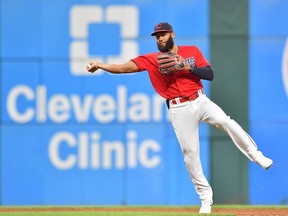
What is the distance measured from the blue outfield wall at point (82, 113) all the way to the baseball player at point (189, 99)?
3249 mm

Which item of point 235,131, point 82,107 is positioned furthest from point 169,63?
point 82,107

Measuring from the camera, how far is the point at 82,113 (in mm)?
12531

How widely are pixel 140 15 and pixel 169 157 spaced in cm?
193

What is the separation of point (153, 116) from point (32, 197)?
6.35 ft

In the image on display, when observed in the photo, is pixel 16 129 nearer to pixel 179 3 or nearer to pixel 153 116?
pixel 153 116

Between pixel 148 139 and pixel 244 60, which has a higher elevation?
pixel 244 60

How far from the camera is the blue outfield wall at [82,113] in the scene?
12.5 meters

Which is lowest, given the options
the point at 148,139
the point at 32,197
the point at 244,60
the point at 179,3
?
the point at 32,197

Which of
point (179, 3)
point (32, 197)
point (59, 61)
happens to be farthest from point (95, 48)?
point (32, 197)

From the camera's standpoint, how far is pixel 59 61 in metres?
12.6

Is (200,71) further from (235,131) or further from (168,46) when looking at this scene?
(235,131)

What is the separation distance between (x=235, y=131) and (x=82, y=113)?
153 inches

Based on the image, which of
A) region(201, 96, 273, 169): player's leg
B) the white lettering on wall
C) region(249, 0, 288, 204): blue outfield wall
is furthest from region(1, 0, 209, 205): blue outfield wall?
region(201, 96, 273, 169): player's leg

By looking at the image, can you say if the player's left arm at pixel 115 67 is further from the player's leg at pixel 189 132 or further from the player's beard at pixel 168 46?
the player's leg at pixel 189 132
